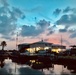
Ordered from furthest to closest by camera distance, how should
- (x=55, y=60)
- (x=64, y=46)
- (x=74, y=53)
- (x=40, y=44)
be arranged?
(x=64, y=46), (x=40, y=44), (x=74, y=53), (x=55, y=60)

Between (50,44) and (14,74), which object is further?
(50,44)

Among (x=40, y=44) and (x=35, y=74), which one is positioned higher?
(x=40, y=44)

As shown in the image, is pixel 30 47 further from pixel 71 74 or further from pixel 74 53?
pixel 71 74

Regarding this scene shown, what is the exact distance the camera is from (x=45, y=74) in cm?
2991

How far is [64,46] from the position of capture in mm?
150625

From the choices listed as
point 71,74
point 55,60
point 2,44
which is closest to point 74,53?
point 55,60

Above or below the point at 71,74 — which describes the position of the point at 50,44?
above

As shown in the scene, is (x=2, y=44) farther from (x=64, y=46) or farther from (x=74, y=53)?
(x=74, y=53)

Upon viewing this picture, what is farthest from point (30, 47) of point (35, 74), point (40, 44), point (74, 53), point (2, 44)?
point (35, 74)

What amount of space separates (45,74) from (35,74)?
142cm

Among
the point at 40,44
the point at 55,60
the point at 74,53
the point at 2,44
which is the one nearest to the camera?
A: the point at 55,60

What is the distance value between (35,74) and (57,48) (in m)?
108

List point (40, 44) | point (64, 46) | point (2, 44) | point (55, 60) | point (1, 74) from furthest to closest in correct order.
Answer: point (2, 44), point (64, 46), point (40, 44), point (55, 60), point (1, 74)

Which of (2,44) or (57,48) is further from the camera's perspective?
(2,44)
